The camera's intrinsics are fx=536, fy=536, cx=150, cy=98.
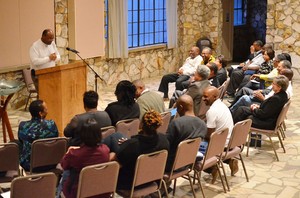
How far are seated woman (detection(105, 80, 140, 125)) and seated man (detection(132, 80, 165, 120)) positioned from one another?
38 cm

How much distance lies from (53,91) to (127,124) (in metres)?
1.47

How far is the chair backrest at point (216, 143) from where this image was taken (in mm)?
5245

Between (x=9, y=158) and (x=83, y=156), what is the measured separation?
0.93 m

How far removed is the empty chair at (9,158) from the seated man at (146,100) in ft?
5.87

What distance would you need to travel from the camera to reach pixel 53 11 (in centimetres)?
952

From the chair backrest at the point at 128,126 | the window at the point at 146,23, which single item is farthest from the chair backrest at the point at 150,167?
the window at the point at 146,23

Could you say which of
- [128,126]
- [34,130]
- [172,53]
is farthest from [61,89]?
[172,53]

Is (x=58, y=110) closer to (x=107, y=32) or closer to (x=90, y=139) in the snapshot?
(x=90, y=139)

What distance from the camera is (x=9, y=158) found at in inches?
190

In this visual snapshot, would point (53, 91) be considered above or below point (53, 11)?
below

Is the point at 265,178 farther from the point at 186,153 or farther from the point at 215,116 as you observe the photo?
the point at 186,153

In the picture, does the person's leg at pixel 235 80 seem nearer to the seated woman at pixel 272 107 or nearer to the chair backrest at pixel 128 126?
the seated woman at pixel 272 107

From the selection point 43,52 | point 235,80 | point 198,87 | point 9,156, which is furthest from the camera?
point 235,80

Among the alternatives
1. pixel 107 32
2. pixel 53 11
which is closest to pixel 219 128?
pixel 53 11
